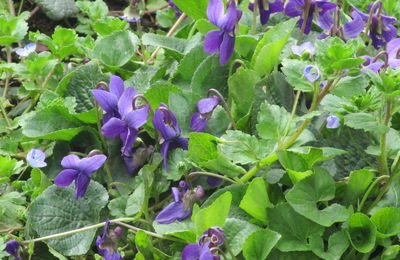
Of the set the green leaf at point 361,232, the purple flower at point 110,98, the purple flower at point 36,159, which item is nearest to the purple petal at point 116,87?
→ the purple flower at point 110,98

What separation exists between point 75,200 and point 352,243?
0.61 metres

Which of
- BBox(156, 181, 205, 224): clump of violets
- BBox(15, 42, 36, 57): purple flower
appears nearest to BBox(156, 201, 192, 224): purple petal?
BBox(156, 181, 205, 224): clump of violets

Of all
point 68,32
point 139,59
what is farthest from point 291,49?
point 68,32

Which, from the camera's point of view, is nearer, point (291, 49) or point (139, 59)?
point (291, 49)

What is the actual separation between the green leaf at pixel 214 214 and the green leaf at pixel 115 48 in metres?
0.69

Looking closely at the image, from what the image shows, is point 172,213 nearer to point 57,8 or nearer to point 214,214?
point 214,214

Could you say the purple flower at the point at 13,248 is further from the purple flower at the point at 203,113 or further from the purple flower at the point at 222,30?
the purple flower at the point at 222,30

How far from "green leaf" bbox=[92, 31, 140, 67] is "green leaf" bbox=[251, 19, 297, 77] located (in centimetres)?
A: 34

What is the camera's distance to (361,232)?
1.51 m

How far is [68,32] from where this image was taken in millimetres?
2109

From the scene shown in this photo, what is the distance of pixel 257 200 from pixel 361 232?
213 millimetres

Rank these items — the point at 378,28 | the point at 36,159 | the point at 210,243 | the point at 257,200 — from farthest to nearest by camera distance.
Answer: the point at 378,28
the point at 36,159
the point at 257,200
the point at 210,243

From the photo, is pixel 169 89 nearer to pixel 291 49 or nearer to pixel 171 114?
pixel 171 114

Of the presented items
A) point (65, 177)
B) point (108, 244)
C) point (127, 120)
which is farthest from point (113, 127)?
point (108, 244)
